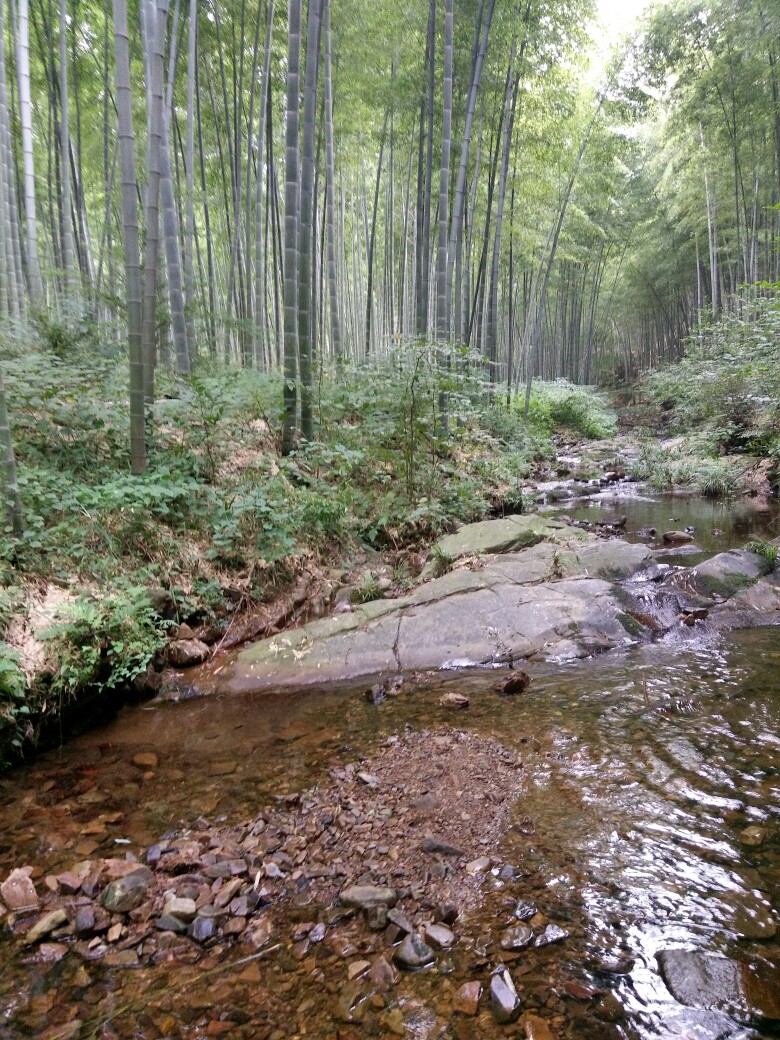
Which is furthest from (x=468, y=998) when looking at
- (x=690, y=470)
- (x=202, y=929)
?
(x=690, y=470)

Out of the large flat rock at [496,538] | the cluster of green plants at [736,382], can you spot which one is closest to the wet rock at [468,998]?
the large flat rock at [496,538]

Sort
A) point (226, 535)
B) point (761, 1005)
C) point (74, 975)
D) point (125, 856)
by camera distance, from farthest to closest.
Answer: point (226, 535) < point (125, 856) < point (74, 975) < point (761, 1005)

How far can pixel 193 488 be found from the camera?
429cm

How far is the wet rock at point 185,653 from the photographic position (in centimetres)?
369

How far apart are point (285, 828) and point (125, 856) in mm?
610

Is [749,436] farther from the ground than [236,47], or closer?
closer

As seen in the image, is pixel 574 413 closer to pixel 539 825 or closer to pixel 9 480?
pixel 9 480

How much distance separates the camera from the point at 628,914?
5.53 feet

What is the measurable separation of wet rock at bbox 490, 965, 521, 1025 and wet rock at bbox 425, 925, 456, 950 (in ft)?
0.52

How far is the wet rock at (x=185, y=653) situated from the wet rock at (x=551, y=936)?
2803 mm

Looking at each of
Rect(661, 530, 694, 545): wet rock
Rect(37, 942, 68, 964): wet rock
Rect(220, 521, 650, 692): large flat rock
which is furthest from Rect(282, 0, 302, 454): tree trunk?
Rect(661, 530, 694, 545): wet rock

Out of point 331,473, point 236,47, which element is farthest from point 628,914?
point 236,47

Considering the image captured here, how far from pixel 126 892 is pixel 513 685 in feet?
7.47

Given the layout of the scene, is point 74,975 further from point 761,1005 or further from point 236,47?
point 236,47
